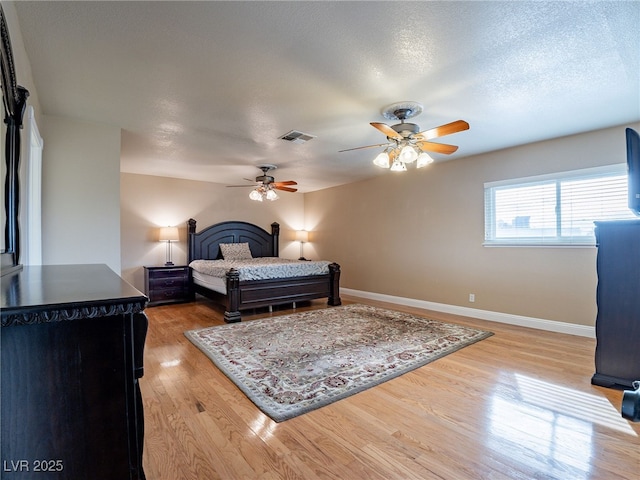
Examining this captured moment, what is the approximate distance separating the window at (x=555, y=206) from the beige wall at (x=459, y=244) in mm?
107

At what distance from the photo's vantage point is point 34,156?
277 centimetres

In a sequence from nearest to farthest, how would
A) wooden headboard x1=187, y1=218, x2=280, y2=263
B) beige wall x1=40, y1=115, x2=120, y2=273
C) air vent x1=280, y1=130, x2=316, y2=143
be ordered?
beige wall x1=40, y1=115, x2=120, y2=273
air vent x1=280, y1=130, x2=316, y2=143
wooden headboard x1=187, y1=218, x2=280, y2=263

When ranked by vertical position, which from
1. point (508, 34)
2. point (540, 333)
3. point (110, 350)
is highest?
point (508, 34)

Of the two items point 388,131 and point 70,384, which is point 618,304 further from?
point 70,384

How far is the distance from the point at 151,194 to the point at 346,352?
4.77 meters

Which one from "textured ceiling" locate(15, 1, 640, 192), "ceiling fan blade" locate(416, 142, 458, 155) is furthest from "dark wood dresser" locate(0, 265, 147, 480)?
"ceiling fan blade" locate(416, 142, 458, 155)

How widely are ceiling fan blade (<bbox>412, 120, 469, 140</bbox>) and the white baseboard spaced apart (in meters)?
2.83

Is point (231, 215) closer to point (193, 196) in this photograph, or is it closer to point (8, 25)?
point (193, 196)

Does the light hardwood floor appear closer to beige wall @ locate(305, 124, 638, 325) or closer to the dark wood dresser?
the dark wood dresser

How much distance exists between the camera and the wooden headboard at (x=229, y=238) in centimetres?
622

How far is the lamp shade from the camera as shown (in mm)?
5723

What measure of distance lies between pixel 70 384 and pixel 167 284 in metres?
5.18

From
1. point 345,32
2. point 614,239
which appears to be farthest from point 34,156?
point 614,239

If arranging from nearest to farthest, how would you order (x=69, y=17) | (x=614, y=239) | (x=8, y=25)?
(x=8, y=25) → (x=69, y=17) → (x=614, y=239)
